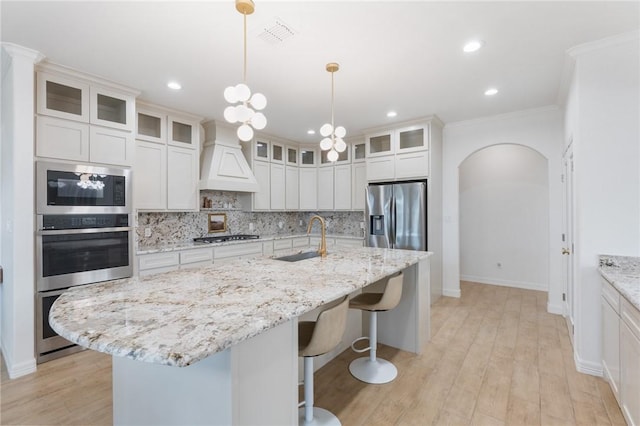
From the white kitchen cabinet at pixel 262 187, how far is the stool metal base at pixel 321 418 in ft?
11.5

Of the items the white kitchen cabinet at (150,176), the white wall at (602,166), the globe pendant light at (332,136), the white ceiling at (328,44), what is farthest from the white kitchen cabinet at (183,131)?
the white wall at (602,166)

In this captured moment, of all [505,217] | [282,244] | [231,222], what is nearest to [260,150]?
[231,222]

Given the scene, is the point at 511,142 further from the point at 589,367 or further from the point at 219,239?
the point at 219,239

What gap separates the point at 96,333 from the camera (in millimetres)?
987

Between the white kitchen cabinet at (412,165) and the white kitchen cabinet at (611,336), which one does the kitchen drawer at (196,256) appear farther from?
the white kitchen cabinet at (611,336)

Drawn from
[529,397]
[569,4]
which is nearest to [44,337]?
[529,397]

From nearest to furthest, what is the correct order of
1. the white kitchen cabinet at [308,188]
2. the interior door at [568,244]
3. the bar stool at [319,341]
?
the bar stool at [319,341]
the interior door at [568,244]
the white kitchen cabinet at [308,188]

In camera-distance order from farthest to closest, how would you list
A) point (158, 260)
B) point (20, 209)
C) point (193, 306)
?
point (158, 260) → point (20, 209) → point (193, 306)

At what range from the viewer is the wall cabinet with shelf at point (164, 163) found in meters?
3.64

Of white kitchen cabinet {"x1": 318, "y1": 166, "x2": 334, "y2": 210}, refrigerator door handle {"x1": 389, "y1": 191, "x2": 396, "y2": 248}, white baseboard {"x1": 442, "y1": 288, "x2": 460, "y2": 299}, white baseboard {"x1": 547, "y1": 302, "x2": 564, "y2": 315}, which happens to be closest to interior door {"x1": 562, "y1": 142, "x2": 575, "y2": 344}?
white baseboard {"x1": 547, "y1": 302, "x2": 564, "y2": 315}

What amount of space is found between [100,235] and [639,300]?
4167 millimetres

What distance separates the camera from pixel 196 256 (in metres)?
3.86

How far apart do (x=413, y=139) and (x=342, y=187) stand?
1.58m

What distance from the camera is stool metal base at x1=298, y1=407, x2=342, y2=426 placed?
6.08 ft
